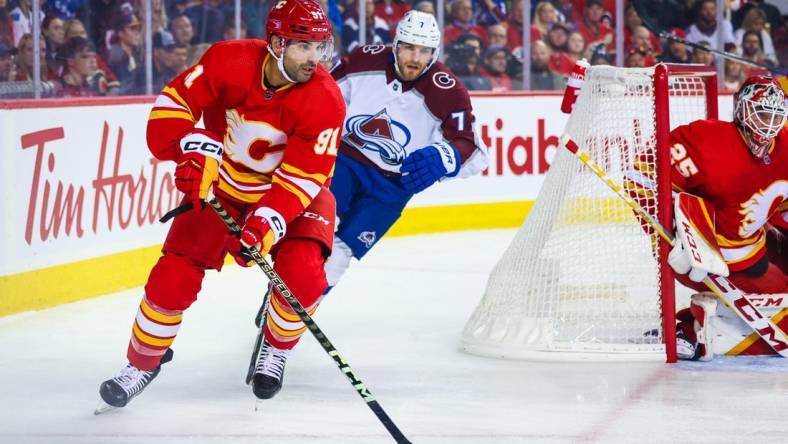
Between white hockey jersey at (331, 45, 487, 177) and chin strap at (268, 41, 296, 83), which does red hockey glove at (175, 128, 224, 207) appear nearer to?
chin strap at (268, 41, 296, 83)

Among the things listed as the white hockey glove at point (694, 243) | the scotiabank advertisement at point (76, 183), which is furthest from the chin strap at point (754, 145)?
the scotiabank advertisement at point (76, 183)

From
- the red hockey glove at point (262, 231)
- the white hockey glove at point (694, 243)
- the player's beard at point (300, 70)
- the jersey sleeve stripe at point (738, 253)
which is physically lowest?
the jersey sleeve stripe at point (738, 253)

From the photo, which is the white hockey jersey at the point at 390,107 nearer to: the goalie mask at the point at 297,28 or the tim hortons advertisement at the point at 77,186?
the goalie mask at the point at 297,28

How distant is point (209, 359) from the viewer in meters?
4.13

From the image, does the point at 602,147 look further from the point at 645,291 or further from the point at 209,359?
the point at 209,359

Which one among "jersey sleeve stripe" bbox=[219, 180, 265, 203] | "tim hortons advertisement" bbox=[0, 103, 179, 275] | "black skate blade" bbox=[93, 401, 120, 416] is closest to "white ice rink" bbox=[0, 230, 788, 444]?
"black skate blade" bbox=[93, 401, 120, 416]

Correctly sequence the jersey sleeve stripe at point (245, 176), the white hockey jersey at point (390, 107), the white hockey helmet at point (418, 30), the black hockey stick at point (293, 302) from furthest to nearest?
the white hockey jersey at point (390, 107), the white hockey helmet at point (418, 30), the jersey sleeve stripe at point (245, 176), the black hockey stick at point (293, 302)

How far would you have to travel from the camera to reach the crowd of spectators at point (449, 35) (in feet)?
18.9

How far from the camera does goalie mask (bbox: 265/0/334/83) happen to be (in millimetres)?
3309

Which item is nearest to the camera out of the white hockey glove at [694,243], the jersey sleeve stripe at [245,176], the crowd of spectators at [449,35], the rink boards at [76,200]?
the jersey sleeve stripe at [245,176]

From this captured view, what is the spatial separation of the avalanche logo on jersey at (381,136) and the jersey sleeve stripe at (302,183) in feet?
3.47

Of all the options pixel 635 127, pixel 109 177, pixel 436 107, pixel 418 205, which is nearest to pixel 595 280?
pixel 635 127

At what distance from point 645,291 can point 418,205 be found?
342 cm

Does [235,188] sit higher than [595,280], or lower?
higher
